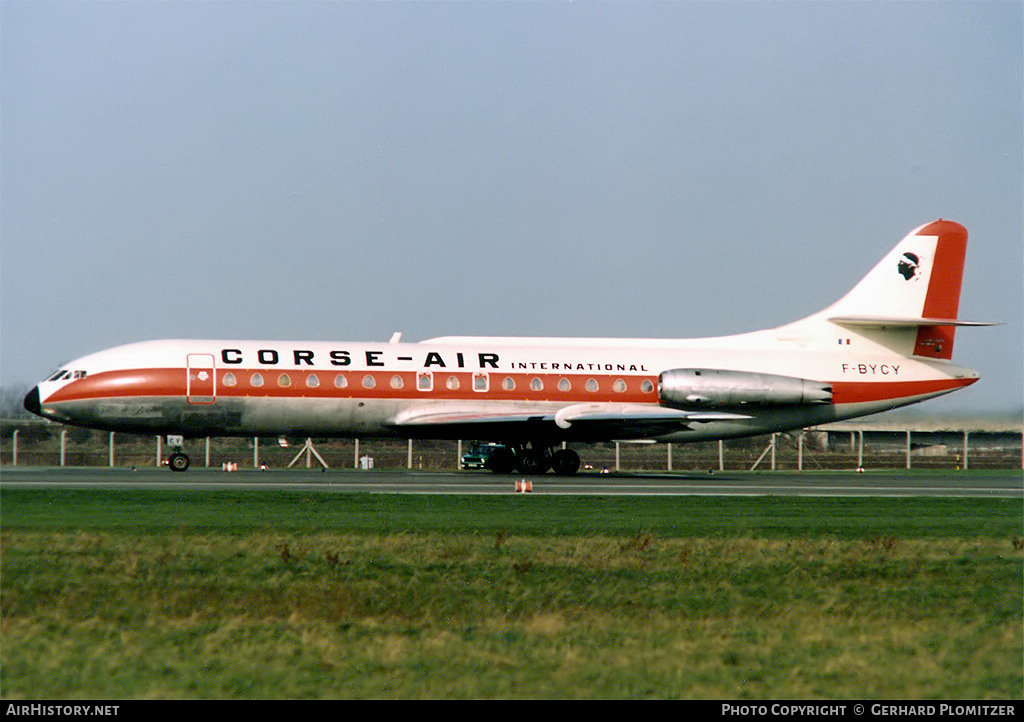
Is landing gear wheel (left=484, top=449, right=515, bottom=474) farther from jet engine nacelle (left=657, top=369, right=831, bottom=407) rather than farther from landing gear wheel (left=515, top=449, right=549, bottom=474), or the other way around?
jet engine nacelle (left=657, top=369, right=831, bottom=407)

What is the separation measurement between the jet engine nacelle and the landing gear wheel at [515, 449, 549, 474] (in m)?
4.53

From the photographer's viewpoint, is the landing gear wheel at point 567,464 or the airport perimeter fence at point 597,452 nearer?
the landing gear wheel at point 567,464

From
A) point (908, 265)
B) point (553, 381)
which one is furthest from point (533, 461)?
point (908, 265)

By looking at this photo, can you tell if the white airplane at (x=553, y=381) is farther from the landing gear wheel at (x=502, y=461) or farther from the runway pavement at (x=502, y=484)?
the runway pavement at (x=502, y=484)

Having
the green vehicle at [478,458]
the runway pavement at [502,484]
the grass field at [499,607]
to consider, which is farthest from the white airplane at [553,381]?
the grass field at [499,607]

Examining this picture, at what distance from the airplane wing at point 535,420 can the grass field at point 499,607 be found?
16657mm

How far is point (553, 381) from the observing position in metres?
39.9

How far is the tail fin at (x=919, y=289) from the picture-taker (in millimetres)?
44125

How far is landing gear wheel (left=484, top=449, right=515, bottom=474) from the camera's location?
41531 mm

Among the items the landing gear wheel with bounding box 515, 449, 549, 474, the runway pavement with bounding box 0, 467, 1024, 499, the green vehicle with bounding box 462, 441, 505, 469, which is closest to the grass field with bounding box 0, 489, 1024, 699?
the runway pavement with bounding box 0, 467, 1024, 499

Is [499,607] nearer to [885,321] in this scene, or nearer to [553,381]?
[553,381]

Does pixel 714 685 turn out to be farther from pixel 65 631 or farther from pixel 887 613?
pixel 65 631

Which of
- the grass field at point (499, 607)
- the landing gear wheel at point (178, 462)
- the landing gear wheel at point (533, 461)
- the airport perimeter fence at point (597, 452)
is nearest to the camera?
the grass field at point (499, 607)

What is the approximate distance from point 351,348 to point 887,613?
2789 centimetres
